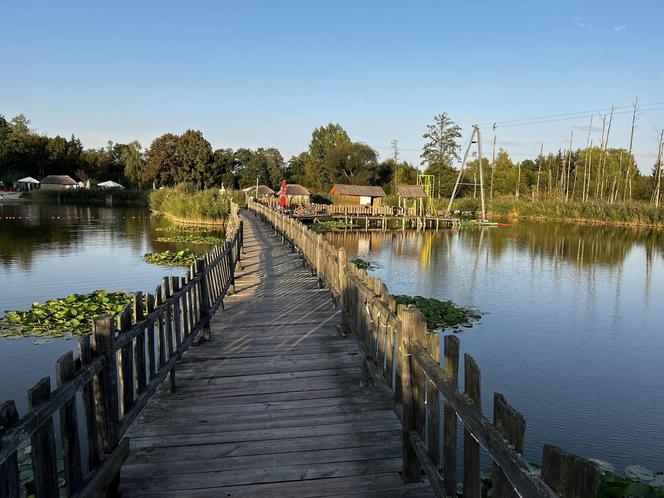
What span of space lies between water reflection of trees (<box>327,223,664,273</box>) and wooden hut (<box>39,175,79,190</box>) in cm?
6005

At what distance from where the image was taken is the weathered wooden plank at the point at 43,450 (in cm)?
263

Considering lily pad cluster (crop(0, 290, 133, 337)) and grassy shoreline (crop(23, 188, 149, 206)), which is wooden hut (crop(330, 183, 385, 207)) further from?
lily pad cluster (crop(0, 290, 133, 337))

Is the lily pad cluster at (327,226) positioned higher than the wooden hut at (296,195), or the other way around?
the wooden hut at (296,195)

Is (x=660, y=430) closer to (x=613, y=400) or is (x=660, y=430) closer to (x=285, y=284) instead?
(x=613, y=400)

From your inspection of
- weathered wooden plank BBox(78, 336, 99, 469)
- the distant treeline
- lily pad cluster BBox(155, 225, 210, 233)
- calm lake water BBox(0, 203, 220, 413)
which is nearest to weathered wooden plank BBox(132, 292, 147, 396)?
weathered wooden plank BBox(78, 336, 99, 469)

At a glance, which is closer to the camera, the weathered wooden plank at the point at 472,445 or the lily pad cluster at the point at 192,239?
the weathered wooden plank at the point at 472,445

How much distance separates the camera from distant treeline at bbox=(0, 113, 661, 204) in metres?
73.4

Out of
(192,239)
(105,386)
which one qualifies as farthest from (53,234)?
(105,386)

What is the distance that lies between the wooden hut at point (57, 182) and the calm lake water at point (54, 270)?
45.4 metres

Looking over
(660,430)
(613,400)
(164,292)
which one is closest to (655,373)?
(613,400)

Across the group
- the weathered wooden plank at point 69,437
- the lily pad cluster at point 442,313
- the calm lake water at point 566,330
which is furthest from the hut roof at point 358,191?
the weathered wooden plank at point 69,437

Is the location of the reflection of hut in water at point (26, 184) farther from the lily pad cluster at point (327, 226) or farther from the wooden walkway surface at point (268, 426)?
the wooden walkway surface at point (268, 426)

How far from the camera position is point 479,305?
1695cm

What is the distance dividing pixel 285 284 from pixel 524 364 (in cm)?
584
